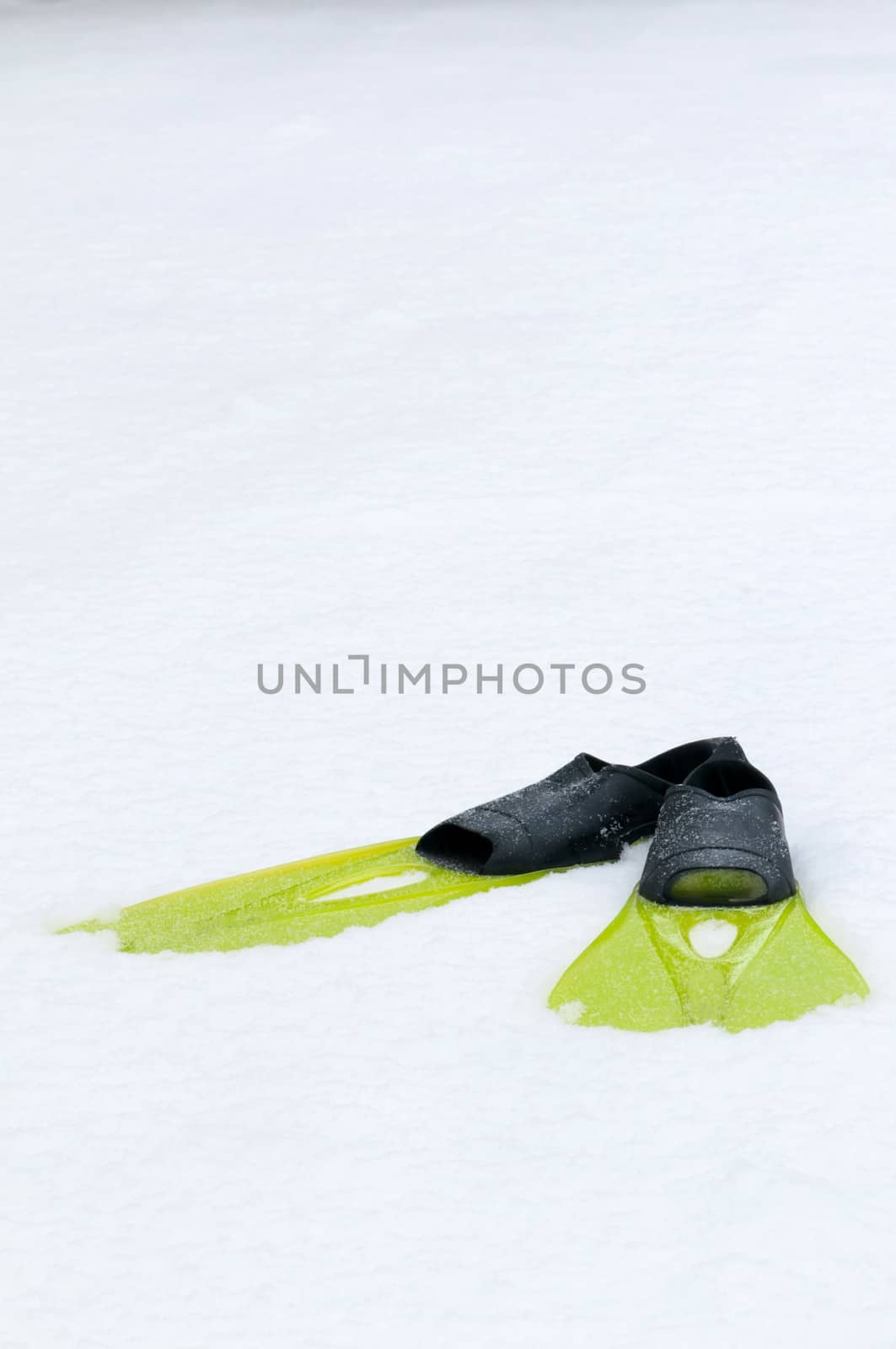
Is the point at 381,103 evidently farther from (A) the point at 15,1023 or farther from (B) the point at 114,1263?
(B) the point at 114,1263

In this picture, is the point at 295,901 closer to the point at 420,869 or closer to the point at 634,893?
the point at 420,869

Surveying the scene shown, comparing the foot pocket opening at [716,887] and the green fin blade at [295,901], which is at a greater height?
the foot pocket opening at [716,887]

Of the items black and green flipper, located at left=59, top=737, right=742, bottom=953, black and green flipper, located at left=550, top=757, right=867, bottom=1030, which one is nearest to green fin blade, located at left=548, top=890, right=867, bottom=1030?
black and green flipper, located at left=550, top=757, right=867, bottom=1030

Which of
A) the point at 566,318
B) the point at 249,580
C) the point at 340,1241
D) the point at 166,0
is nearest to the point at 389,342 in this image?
the point at 566,318

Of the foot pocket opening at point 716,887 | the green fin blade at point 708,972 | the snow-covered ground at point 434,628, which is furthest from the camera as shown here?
the foot pocket opening at point 716,887

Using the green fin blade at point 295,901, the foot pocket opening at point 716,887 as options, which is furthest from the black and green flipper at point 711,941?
the green fin blade at point 295,901

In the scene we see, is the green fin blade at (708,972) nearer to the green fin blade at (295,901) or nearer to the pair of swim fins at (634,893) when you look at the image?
the pair of swim fins at (634,893)

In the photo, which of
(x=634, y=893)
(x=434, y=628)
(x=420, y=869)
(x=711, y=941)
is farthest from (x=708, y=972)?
(x=434, y=628)
